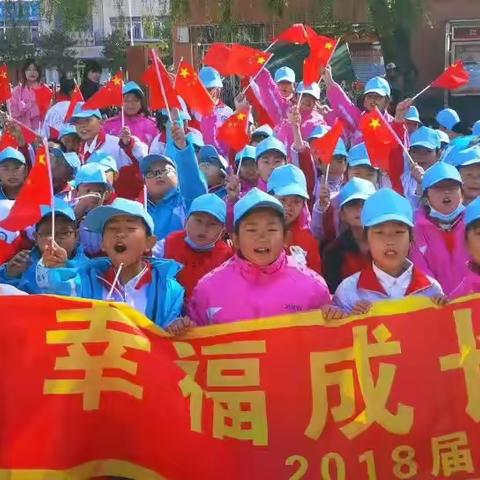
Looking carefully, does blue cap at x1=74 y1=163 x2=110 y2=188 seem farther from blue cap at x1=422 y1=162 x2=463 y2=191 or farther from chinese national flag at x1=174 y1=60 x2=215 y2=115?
blue cap at x1=422 y1=162 x2=463 y2=191

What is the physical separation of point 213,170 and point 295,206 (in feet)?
5.05

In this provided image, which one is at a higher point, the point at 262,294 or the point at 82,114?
the point at 82,114

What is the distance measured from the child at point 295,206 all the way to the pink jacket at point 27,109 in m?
5.93

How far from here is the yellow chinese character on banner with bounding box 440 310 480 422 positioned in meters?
3.54

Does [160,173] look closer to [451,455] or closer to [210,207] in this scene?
[210,207]

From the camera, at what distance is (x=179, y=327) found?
367cm

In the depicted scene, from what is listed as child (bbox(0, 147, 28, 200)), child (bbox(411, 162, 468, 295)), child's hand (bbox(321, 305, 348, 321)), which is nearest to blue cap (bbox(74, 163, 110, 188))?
child (bbox(0, 147, 28, 200))

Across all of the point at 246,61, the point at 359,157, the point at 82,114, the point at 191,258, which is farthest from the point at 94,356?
the point at 246,61

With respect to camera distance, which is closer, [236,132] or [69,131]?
[236,132]

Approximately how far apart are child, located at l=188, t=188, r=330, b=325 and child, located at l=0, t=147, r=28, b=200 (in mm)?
2483

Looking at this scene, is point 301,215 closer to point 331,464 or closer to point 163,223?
point 163,223

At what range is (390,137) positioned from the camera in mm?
5930

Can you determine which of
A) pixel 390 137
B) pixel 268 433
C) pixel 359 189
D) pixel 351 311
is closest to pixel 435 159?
pixel 390 137

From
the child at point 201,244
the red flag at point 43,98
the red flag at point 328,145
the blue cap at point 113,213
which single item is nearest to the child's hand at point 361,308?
the blue cap at point 113,213
